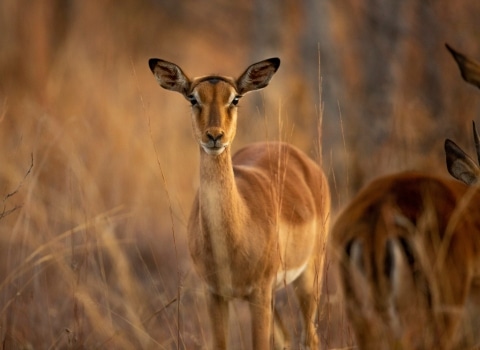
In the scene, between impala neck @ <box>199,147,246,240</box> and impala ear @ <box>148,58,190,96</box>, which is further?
impala ear @ <box>148,58,190,96</box>

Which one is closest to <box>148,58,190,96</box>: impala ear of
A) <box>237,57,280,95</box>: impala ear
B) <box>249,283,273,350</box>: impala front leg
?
<box>237,57,280,95</box>: impala ear

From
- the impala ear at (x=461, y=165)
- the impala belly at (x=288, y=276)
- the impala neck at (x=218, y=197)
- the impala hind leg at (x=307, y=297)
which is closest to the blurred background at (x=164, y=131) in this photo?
the impala hind leg at (x=307, y=297)

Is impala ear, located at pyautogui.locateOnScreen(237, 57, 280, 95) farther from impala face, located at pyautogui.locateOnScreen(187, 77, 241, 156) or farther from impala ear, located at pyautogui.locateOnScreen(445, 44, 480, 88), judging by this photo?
impala ear, located at pyautogui.locateOnScreen(445, 44, 480, 88)

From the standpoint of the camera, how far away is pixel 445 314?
3.67 metres

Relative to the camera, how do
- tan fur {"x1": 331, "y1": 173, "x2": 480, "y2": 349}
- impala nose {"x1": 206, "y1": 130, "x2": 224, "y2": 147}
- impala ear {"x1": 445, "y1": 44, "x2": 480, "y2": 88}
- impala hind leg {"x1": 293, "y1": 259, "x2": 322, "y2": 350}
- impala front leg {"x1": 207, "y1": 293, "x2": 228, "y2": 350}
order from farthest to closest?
impala hind leg {"x1": 293, "y1": 259, "x2": 322, "y2": 350} → impala front leg {"x1": 207, "y1": 293, "x2": 228, "y2": 350} → impala nose {"x1": 206, "y1": 130, "x2": 224, "y2": 147} → impala ear {"x1": 445, "y1": 44, "x2": 480, "y2": 88} → tan fur {"x1": 331, "y1": 173, "x2": 480, "y2": 349}

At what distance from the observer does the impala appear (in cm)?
368

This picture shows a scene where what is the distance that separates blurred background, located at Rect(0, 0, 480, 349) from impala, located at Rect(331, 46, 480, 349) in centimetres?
193

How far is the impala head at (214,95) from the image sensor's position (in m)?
4.96

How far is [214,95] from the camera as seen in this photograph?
16.7 ft

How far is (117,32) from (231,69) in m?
3.38

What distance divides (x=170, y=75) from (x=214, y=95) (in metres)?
0.36

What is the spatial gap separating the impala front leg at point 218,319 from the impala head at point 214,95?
727 millimetres

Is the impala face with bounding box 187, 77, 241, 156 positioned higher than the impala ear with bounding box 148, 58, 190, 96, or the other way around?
the impala ear with bounding box 148, 58, 190, 96

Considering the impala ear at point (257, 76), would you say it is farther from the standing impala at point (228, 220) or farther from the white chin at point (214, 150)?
the white chin at point (214, 150)
